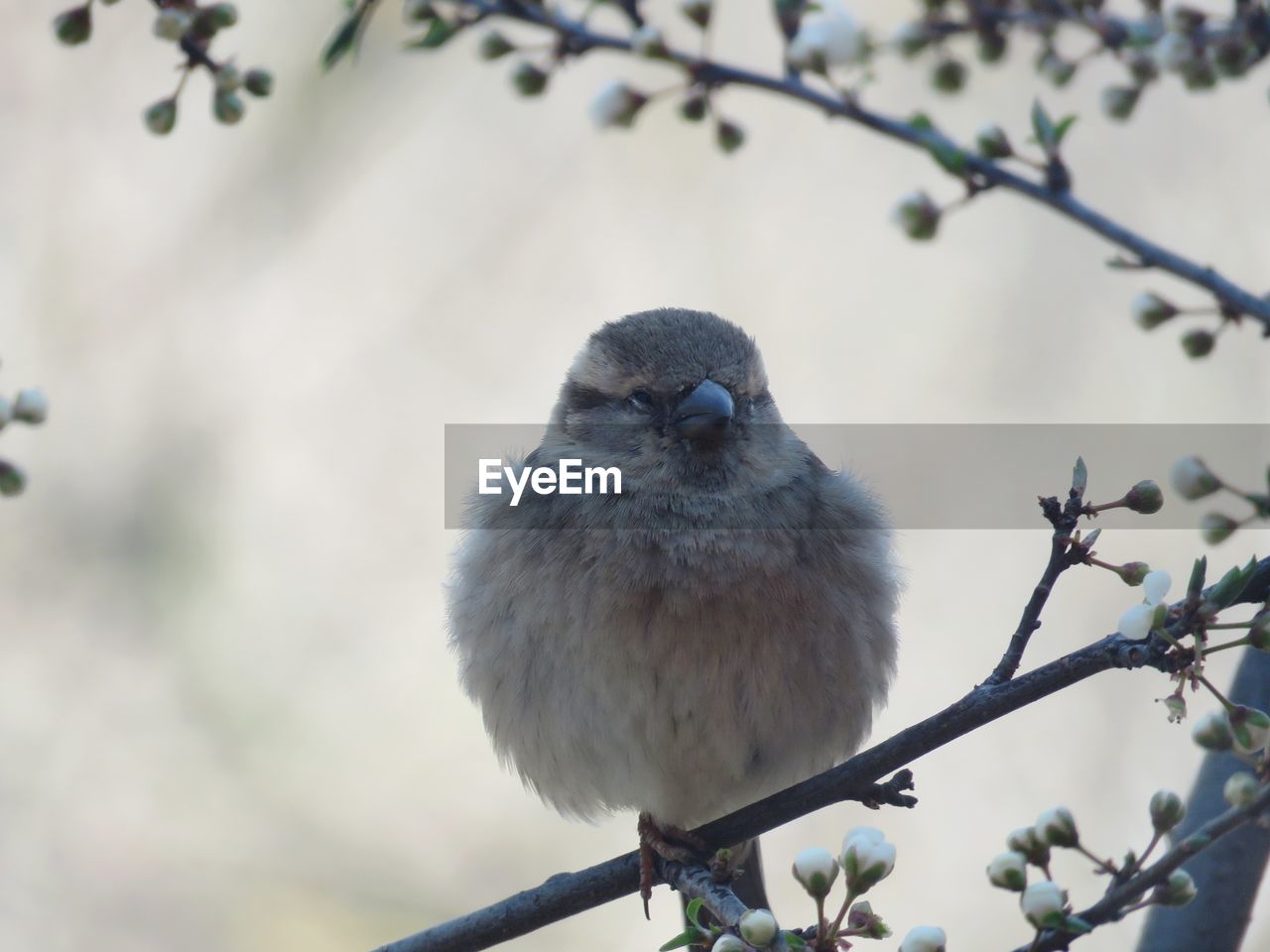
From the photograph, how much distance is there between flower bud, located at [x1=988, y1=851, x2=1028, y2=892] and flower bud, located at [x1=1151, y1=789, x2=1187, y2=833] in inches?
7.9

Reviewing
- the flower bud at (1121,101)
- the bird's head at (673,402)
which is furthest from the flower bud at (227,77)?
the bird's head at (673,402)

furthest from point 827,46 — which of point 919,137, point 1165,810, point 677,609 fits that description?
point 677,609

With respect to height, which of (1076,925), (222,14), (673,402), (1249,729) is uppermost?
(673,402)

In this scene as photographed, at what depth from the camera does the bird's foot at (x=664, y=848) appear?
3.62 metres

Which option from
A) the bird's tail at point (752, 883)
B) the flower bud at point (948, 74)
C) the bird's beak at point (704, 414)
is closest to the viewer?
the flower bud at point (948, 74)

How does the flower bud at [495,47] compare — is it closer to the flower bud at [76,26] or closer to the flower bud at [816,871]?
the flower bud at [76,26]

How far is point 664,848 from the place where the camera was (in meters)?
3.70

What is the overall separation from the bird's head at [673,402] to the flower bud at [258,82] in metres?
2.20

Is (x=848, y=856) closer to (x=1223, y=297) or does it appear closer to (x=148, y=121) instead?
(x=1223, y=297)

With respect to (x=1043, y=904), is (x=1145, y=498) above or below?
above

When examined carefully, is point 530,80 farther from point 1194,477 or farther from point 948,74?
point 1194,477

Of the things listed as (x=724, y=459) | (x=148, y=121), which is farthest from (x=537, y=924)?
(x=148, y=121)

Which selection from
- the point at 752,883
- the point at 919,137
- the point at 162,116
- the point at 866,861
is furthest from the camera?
the point at 752,883

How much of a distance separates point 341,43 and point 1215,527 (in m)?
1.25
